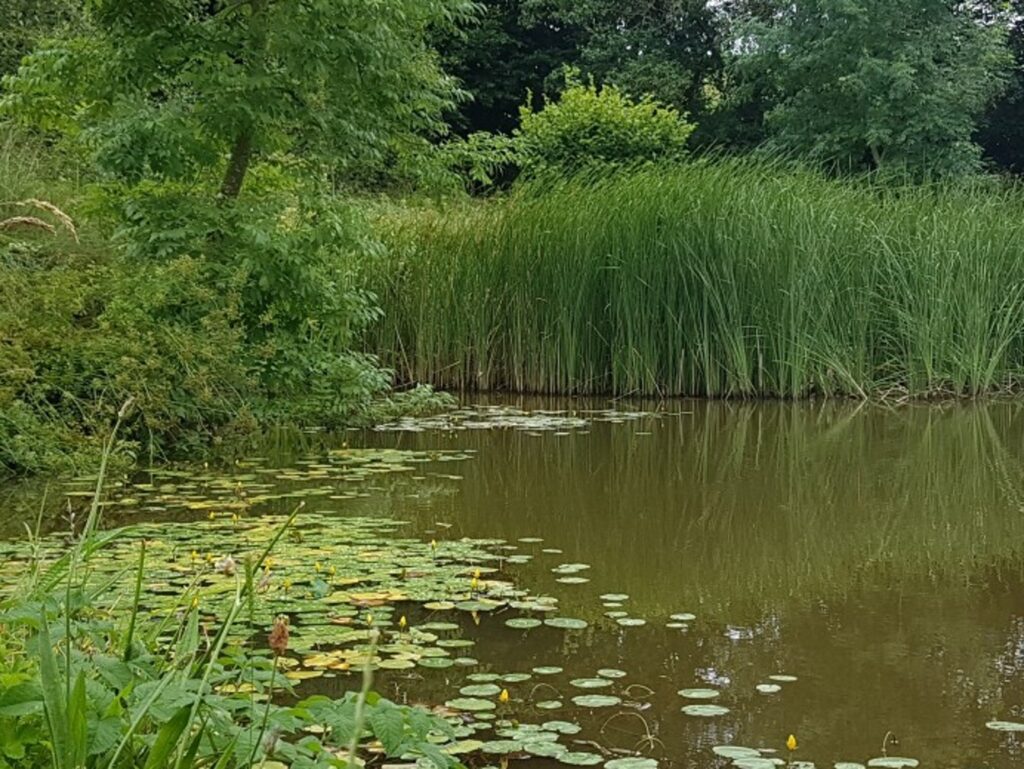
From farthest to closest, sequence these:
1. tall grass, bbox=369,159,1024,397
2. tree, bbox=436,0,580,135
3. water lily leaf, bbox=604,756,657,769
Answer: tree, bbox=436,0,580,135
tall grass, bbox=369,159,1024,397
water lily leaf, bbox=604,756,657,769

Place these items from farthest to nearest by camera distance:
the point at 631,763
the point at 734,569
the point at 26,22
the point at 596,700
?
the point at 26,22
the point at 734,569
the point at 596,700
the point at 631,763

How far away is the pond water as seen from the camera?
2.03 metres

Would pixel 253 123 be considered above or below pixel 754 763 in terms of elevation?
above

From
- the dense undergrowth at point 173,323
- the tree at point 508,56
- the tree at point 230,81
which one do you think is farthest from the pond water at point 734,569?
the tree at point 508,56

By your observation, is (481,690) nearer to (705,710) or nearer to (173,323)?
(705,710)

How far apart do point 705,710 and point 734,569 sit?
1104mm

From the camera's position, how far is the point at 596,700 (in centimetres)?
207

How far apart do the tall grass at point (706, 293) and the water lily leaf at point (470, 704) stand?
5.44 meters

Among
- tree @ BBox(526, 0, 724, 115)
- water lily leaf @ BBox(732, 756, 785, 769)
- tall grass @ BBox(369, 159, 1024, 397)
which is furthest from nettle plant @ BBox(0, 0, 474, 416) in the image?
tree @ BBox(526, 0, 724, 115)

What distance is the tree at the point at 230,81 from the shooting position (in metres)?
5.04

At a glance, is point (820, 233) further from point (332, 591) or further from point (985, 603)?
point (332, 591)

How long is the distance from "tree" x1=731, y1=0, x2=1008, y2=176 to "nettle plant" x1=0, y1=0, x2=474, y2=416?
40.3 ft

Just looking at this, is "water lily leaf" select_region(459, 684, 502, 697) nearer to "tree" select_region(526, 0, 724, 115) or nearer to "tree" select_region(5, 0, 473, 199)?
"tree" select_region(5, 0, 473, 199)

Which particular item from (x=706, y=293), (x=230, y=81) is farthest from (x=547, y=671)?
(x=706, y=293)
